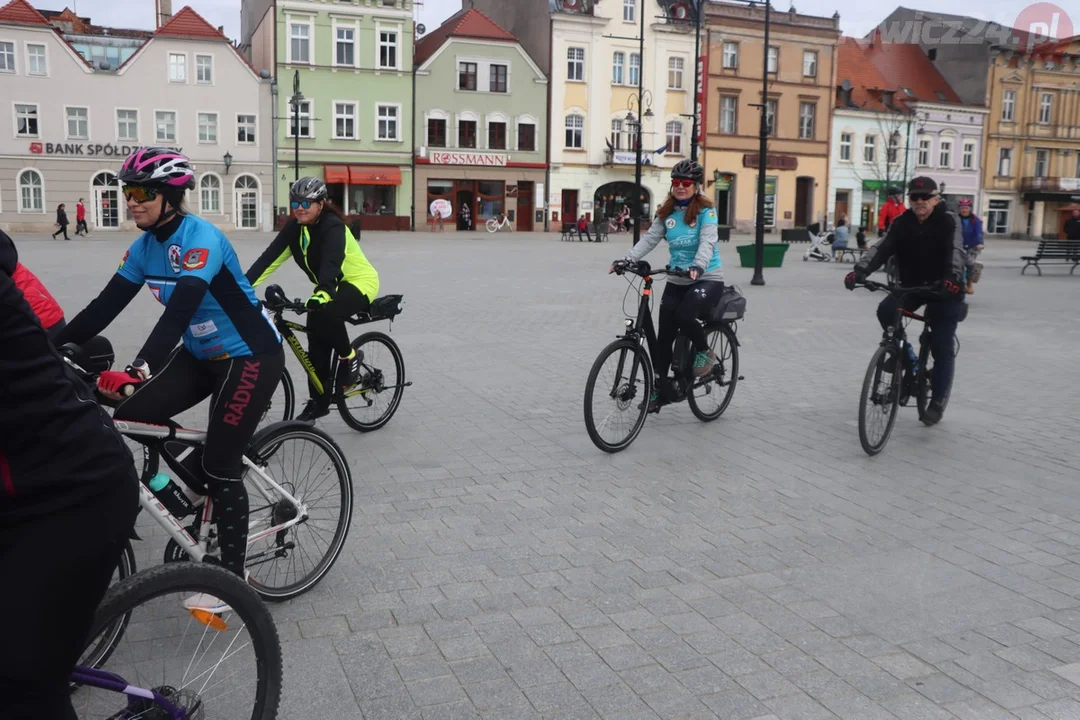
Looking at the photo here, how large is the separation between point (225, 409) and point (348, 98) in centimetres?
4989

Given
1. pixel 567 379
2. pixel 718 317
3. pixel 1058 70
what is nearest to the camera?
pixel 718 317

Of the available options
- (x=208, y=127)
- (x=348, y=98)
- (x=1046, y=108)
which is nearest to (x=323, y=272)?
(x=208, y=127)

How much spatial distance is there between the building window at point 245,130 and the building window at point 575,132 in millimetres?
16803

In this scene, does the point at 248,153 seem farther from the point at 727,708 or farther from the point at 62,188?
the point at 727,708

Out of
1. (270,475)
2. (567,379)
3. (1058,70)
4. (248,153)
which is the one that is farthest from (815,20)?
(270,475)

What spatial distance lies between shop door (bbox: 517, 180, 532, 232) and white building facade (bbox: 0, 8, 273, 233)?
13.5 meters

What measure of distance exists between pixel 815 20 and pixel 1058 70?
18.1 metres

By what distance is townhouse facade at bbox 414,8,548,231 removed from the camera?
5294 cm

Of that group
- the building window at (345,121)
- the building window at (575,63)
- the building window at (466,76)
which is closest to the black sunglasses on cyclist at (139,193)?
the building window at (345,121)

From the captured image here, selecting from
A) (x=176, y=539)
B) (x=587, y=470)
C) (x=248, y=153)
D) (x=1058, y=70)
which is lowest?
(x=587, y=470)

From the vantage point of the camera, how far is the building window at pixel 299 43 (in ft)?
163

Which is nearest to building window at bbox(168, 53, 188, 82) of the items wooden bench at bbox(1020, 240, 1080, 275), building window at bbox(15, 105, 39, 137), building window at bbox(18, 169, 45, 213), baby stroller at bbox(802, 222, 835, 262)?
building window at bbox(15, 105, 39, 137)

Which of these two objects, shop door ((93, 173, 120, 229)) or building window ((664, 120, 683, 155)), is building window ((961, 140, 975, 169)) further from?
shop door ((93, 173, 120, 229))

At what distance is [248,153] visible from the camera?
48.9 meters
